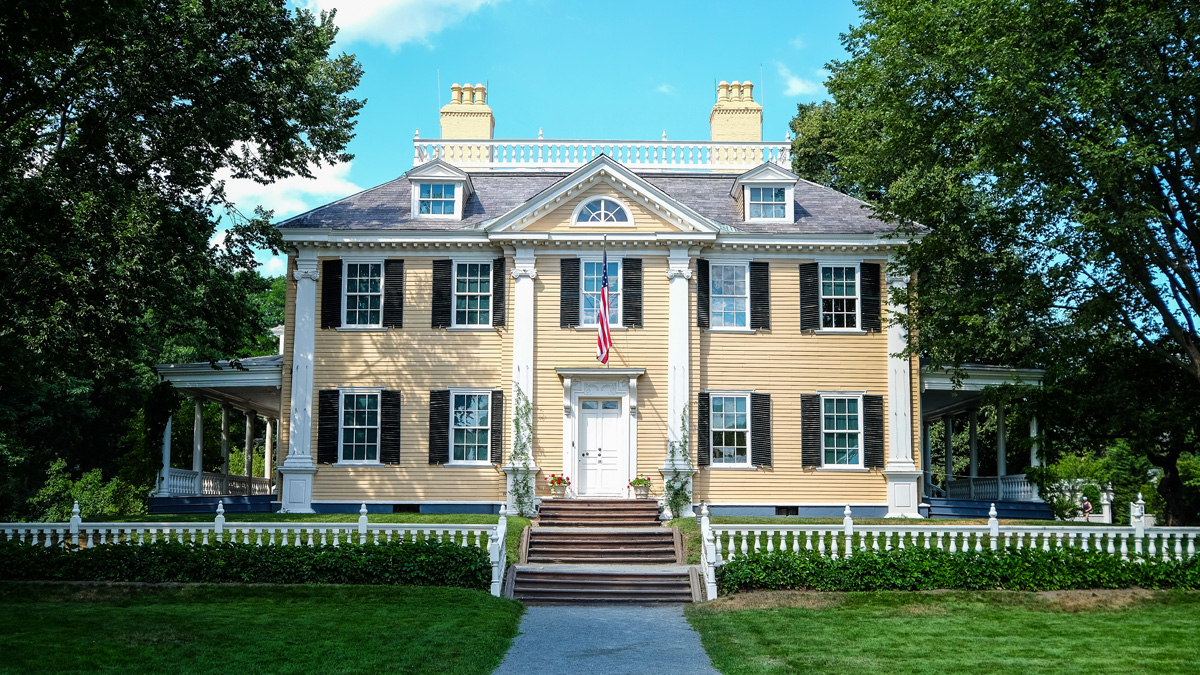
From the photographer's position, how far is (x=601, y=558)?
59.5 feet

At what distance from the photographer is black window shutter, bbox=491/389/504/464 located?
22.2 meters

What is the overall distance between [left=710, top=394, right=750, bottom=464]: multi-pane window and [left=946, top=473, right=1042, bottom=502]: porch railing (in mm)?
6807

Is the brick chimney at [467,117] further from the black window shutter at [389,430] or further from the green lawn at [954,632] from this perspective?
the green lawn at [954,632]

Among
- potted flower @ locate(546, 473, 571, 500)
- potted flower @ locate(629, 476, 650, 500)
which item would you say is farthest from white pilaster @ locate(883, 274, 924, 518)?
potted flower @ locate(546, 473, 571, 500)

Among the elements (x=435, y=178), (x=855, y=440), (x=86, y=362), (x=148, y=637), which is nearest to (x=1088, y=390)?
(x=855, y=440)

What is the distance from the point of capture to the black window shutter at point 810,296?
22766 millimetres

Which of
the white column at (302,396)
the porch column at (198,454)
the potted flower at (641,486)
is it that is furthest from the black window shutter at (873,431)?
the porch column at (198,454)

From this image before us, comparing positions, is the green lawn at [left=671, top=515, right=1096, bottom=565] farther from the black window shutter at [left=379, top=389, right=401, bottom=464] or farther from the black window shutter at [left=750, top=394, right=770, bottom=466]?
the black window shutter at [left=379, top=389, right=401, bottom=464]

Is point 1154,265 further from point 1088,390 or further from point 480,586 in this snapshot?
point 480,586

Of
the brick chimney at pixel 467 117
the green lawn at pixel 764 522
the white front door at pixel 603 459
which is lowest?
the green lawn at pixel 764 522

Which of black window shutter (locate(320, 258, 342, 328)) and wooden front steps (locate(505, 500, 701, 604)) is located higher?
black window shutter (locate(320, 258, 342, 328))

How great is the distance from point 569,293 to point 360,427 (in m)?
5.51

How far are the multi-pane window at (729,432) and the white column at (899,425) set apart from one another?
318cm

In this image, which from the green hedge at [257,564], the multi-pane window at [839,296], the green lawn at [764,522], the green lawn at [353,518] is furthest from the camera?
the multi-pane window at [839,296]
